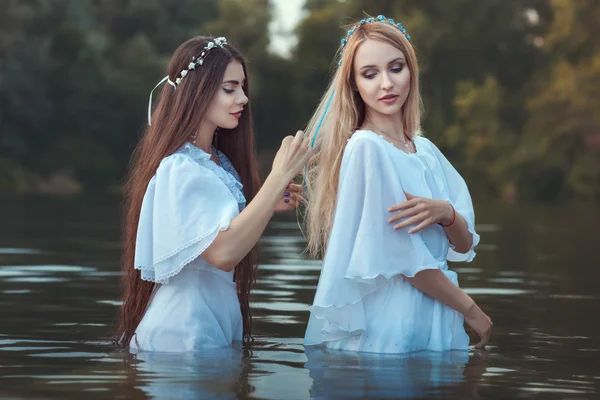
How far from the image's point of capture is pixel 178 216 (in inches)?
260

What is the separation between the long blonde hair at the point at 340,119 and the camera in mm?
6699

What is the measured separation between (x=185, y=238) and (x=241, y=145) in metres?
0.80

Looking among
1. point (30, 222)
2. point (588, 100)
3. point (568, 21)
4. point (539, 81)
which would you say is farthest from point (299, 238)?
point (539, 81)

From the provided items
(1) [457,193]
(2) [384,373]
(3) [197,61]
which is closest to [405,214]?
(1) [457,193]

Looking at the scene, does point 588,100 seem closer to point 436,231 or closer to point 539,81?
point 539,81

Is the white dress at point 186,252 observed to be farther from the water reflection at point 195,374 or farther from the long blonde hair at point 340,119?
the long blonde hair at point 340,119

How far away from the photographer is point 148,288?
22.8 feet

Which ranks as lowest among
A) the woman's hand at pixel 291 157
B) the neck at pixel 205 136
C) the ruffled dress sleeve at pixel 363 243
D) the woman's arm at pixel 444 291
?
the woman's arm at pixel 444 291

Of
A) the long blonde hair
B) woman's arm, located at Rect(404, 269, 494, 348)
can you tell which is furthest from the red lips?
woman's arm, located at Rect(404, 269, 494, 348)

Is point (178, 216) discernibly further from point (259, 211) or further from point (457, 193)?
point (457, 193)

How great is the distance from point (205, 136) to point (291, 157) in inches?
25.7

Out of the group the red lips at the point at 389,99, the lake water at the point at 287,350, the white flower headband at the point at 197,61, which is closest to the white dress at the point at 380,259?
the lake water at the point at 287,350

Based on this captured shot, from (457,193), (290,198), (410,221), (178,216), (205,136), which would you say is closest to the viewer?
(410,221)

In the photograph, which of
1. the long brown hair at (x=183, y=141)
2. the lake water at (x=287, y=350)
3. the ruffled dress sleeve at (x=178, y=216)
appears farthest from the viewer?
the long brown hair at (x=183, y=141)
